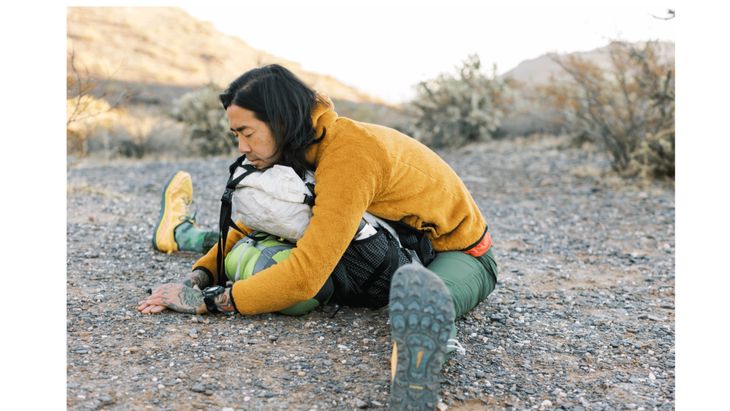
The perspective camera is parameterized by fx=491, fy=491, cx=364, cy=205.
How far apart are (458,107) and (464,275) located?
29.8 feet

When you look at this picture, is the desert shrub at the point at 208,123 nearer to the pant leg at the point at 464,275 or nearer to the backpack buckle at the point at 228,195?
the backpack buckle at the point at 228,195

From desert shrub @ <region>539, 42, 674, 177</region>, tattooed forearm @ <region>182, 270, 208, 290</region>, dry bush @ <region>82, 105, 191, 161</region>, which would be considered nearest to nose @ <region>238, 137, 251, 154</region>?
tattooed forearm @ <region>182, 270, 208, 290</region>

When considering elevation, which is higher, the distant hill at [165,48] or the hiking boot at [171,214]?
the distant hill at [165,48]

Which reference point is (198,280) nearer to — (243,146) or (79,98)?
(243,146)

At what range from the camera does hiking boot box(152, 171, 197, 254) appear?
3.11m

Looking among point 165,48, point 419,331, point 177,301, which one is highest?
point 165,48

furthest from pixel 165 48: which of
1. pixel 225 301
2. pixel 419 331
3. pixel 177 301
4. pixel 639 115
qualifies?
pixel 419 331

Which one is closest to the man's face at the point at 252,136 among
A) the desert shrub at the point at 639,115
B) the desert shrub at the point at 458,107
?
the desert shrub at the point at 639,115

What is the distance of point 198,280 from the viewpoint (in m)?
2.26

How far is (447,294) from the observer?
1.35 meters

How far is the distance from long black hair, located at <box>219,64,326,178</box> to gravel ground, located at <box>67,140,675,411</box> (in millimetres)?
758

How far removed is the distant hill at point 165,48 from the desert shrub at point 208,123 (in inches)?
491

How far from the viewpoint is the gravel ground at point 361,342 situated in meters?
1.58
